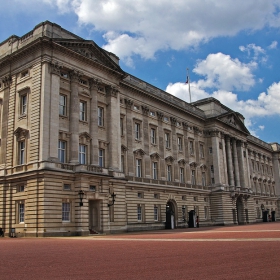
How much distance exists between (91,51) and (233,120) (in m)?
40.9

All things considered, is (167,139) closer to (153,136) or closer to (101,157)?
(153,136)

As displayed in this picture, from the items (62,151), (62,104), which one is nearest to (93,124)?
(62,104)

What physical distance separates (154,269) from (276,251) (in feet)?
20.8

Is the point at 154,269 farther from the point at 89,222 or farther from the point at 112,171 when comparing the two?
the point at 112,171

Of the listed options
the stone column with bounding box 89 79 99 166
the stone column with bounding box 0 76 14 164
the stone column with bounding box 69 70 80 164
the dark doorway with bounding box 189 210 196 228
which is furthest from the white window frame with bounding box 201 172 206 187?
the stone column with bounding box 0 76 14 164

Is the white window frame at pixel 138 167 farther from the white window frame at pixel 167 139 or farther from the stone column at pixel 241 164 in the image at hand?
the stone column at pixel 241 164

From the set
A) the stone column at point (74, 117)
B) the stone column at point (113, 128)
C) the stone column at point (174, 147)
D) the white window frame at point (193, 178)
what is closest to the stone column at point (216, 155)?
the white window frame at point (193, 178)

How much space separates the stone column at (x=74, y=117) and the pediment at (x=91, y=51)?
2711 millimetres

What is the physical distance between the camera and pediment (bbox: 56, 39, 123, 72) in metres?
39.6

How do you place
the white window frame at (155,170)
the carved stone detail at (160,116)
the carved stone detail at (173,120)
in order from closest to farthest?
the white window frame at (155,170) → the carved stone detail at (160,116) → the carved stone detail at (173,120)

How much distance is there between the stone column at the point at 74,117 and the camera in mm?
38188

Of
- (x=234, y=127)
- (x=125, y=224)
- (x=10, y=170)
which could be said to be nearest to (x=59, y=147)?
(x=10, y=170)

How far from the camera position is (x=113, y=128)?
1738 inches

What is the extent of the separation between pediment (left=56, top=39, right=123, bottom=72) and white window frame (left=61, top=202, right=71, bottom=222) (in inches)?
653
